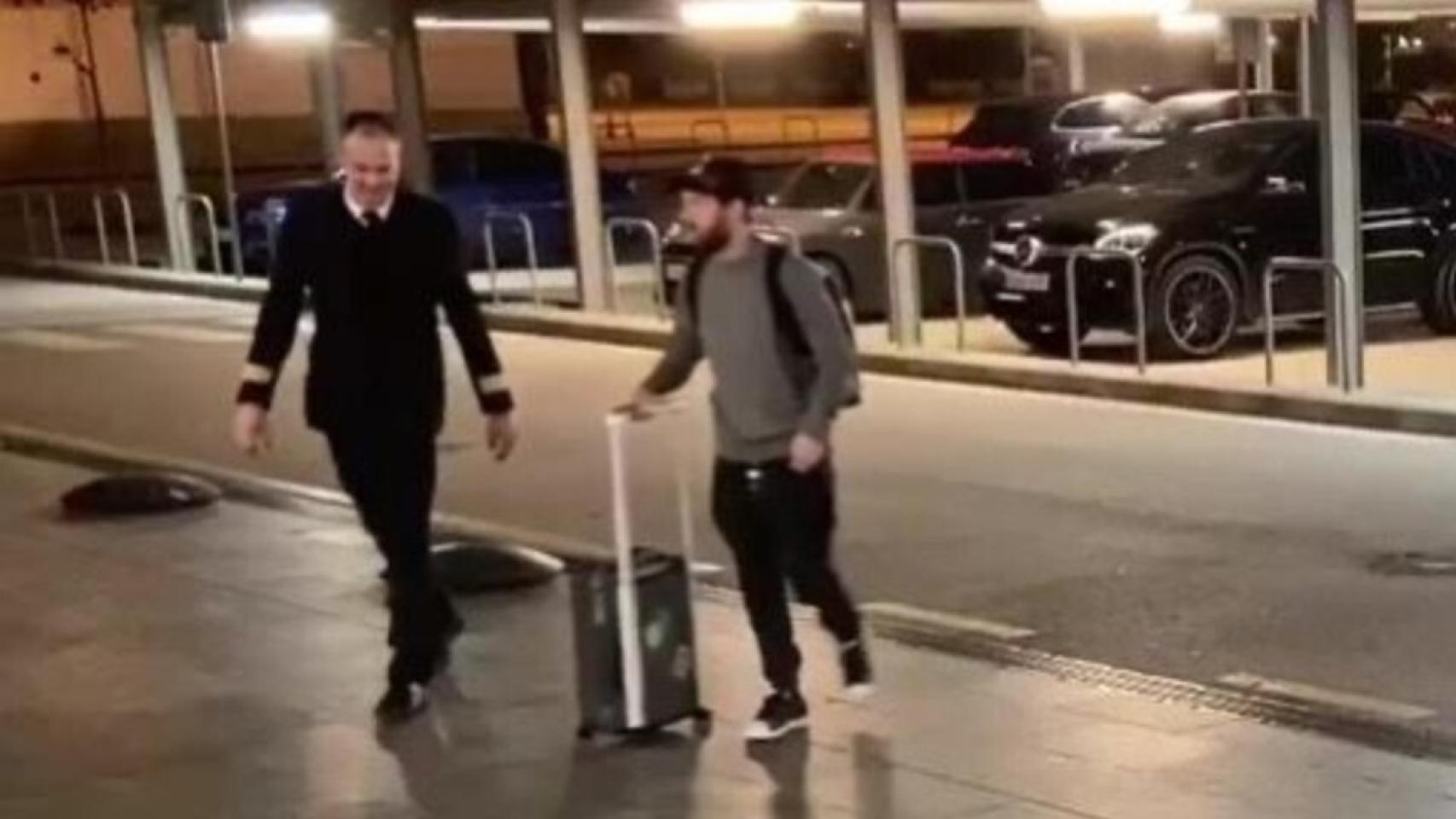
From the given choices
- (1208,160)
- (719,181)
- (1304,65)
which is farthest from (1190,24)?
(719,181)

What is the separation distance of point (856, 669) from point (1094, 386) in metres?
7.84

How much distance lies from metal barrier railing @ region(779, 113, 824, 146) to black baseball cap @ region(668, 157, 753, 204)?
3256 cm

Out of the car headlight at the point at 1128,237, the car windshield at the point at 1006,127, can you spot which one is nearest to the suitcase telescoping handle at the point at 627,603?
the car headlight at the point at 1128,237

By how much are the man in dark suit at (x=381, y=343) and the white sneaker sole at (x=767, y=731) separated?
120cm

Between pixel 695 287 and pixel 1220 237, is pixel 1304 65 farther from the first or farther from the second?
pixel 695 287

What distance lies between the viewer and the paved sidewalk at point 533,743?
24.0 ft

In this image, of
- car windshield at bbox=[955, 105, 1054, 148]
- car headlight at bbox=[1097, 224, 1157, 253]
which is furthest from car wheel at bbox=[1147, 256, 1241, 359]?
car windshield at bbox=[955, 105, 1054, 148]

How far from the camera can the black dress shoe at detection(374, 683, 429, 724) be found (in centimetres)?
849

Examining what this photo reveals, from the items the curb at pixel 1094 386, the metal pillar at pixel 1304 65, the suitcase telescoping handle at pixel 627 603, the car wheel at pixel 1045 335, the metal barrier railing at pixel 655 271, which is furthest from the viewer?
Answer: the metal pillar at pixel 1304 65

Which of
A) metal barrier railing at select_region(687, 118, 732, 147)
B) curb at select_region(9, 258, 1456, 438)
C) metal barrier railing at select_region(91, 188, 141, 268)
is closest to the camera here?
curb at select_region(9, 258, 1456, 438)

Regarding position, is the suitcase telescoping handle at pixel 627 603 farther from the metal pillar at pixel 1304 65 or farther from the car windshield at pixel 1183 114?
the car windshield at pixel 1183 114

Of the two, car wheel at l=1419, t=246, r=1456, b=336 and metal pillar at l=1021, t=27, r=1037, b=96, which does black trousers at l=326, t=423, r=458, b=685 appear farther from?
metal pillar at l=1021, t=27, r=1037, b=96

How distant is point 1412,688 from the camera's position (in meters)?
8.37

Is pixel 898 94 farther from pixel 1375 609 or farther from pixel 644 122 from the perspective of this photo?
pixel 644 122
